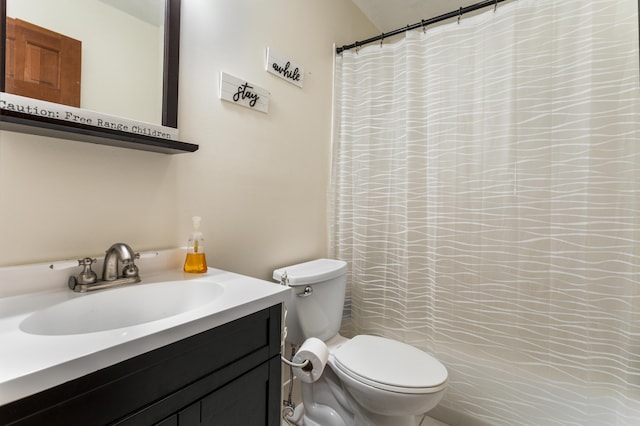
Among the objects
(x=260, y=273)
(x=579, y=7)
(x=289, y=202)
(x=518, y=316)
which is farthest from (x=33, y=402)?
(x=579, y=7)

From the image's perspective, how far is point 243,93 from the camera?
4.19ft

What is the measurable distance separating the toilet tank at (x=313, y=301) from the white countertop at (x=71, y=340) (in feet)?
1.58

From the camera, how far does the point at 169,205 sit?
1.06 metres

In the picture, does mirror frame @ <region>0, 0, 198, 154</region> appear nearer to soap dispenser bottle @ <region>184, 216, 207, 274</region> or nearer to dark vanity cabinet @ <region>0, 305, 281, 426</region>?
soap dispenser bottle @ <region>184, 216, 207, 274</region>

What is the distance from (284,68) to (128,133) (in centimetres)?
88

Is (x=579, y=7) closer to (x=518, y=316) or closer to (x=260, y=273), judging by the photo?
(x=518, y=316)

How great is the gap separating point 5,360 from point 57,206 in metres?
0.51

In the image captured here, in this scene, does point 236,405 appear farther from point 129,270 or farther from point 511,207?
point 511,207

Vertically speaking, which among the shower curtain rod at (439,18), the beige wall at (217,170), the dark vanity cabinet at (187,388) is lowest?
the dark vanity cabinet at (187,388)

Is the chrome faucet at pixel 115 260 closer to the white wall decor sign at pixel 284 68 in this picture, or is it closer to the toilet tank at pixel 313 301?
the toilet tank at pixel 313 301

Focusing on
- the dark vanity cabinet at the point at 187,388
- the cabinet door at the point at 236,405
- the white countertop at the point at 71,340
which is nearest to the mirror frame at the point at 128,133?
the white countertop at the point at 71,340

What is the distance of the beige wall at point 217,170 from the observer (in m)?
0.80

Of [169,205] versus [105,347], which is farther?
[169,205]

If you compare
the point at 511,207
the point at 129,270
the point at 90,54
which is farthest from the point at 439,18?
the point at 129,270
